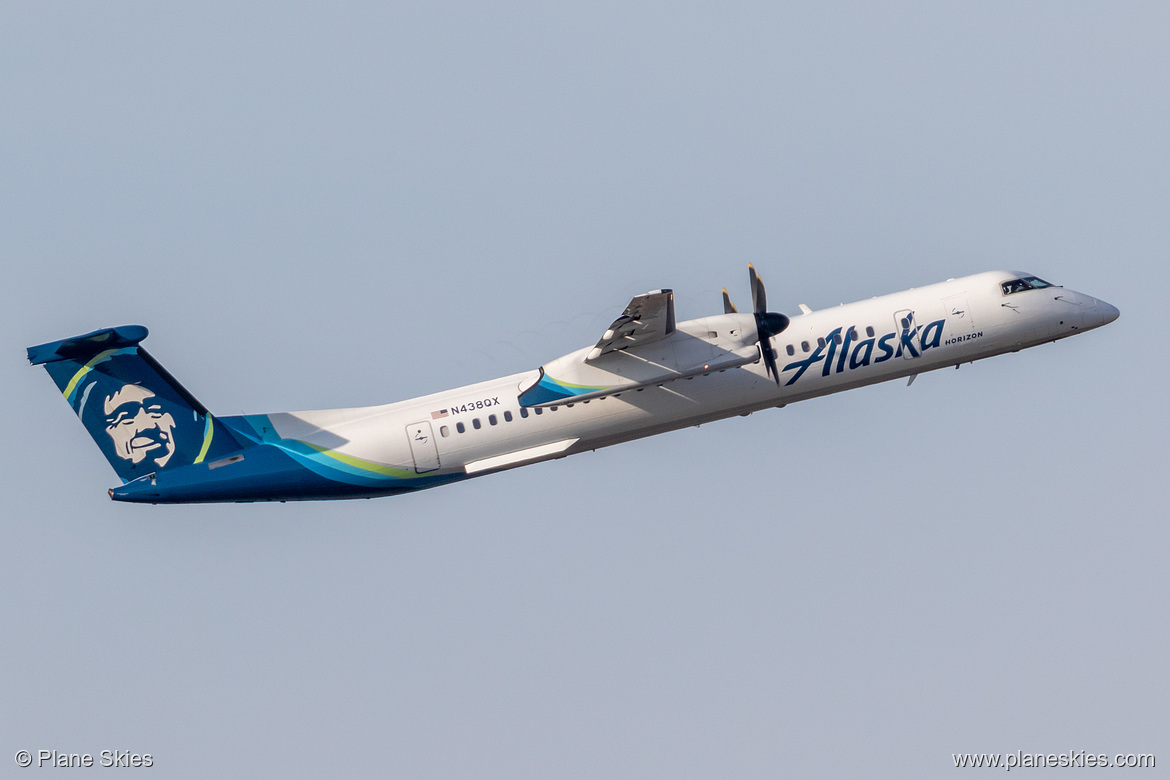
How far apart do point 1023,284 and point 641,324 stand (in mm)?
10417

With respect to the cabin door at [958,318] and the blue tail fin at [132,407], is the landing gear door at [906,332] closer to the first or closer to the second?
the cabin door at [958,318]

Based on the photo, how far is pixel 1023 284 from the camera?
37.3 m

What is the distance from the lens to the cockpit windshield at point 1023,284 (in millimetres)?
37156

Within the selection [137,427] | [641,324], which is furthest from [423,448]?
[137,427]

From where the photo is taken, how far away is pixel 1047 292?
3744 centimetres

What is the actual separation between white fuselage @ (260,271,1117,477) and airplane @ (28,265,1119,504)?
1.4 inches

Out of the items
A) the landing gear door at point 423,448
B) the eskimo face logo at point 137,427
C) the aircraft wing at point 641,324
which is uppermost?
the aircraft wing at point 641,324

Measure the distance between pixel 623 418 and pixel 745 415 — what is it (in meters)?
3.34

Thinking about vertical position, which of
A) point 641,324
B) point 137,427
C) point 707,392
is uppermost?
point 641,324

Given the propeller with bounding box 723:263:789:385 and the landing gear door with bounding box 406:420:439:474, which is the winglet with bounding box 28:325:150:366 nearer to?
the landing gear door with bounding box 406:420:439:474

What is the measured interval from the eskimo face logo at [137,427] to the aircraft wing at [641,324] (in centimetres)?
1039

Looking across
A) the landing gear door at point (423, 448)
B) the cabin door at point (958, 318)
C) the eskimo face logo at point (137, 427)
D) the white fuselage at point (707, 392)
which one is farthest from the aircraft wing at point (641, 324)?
the eskimo face logo at point (137, 427)

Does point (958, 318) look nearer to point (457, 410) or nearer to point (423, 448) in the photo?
point (457, 410)

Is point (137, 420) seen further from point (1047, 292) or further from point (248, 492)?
point (1047, 292)
